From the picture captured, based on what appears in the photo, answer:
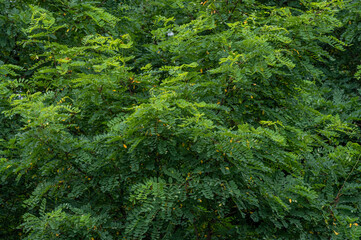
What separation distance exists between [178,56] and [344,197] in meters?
2.79

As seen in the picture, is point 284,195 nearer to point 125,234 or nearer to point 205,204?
point 205,204

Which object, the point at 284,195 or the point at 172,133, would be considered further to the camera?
the point at 284,195

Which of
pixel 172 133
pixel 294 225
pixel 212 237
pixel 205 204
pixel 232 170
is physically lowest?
pixel 212 237

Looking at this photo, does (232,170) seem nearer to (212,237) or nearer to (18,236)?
(212,237)

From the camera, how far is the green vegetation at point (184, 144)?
484cm

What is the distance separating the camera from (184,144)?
508 cm

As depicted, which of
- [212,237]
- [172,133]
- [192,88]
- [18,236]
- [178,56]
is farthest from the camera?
[18,236]

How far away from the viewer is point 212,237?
562 centimetres

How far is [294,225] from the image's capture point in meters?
5.39

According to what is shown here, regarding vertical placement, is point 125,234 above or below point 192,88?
below

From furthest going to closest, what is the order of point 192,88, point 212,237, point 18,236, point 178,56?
1. point 18,236
2. point 178,56
3. point 212,237
4. point 192,88

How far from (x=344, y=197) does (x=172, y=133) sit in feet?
8.14

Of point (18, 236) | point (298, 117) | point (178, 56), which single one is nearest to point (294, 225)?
point (298, 117)

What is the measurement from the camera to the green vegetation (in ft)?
15.9
